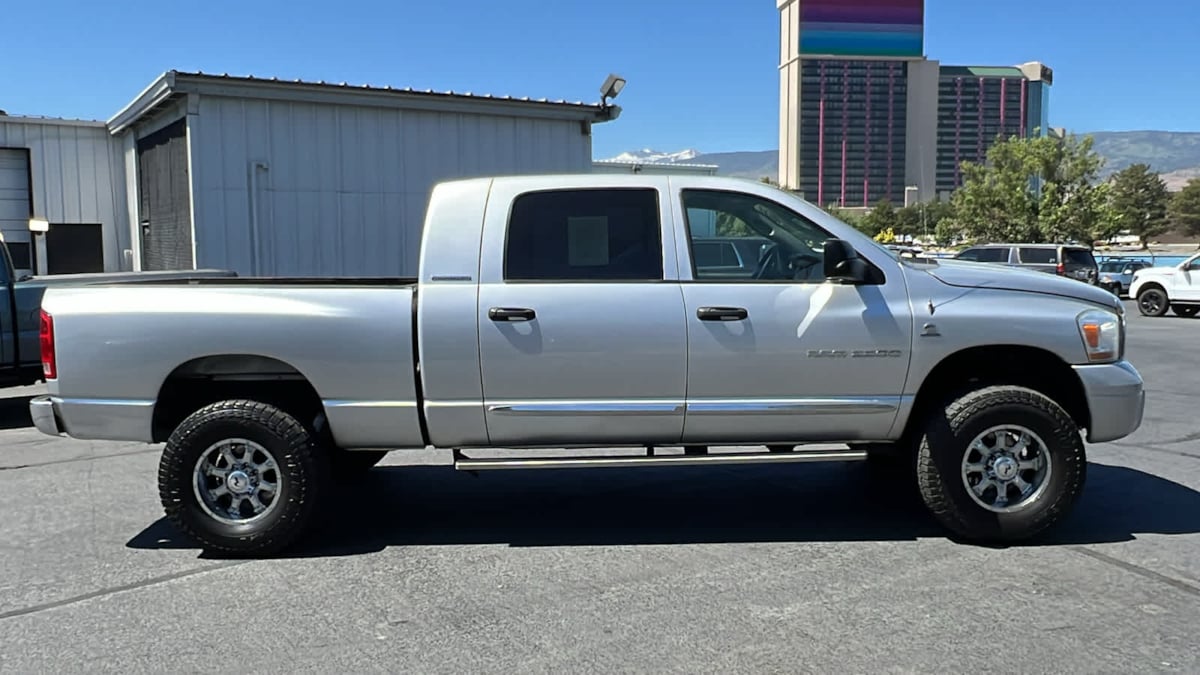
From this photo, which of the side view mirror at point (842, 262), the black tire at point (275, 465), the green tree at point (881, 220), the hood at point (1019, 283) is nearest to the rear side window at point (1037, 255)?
the hood at point (1019, 283)

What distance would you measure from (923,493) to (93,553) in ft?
15.2

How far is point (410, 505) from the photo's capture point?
6254 millimetres

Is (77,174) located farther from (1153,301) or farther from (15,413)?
(1153,301)

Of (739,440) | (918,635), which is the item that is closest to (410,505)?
(739,440)

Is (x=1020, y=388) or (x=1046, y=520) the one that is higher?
(x=1020, y=388)

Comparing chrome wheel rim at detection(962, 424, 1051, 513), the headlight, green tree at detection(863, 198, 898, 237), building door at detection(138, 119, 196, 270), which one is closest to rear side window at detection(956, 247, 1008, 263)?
building door at detection(138, 119, 196, 270)

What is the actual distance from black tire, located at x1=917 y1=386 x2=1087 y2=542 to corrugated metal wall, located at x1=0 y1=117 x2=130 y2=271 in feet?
55.7

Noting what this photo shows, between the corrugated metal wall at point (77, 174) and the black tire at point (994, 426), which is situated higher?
the corrugated metal wall at point (77, 174)

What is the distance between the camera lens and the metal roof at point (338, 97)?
13.3 meters

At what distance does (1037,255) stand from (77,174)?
24.5 meters

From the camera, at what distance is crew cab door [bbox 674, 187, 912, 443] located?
16.7 feet

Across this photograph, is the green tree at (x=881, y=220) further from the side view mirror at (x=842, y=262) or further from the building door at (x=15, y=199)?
the side view mirror at (x=842, y=262)

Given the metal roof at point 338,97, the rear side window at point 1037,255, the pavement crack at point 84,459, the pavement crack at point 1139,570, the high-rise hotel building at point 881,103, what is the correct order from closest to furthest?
the pavement crack at point 1139,570
the pavement crack at point 84,459
the metal roof at point 338,97
the rear side window at point 1037,255
the high-rise hotel building at point 881,103

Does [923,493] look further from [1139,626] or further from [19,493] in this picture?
Answer: [19,493]
